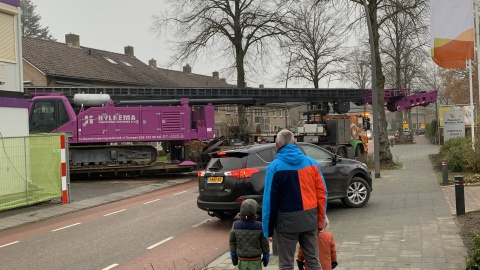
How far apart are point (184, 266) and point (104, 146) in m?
13.2

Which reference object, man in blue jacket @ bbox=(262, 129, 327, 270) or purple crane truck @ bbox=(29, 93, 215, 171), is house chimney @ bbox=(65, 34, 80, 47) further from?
man in blue jacket @ bbox=(262, 129, 327, 270)

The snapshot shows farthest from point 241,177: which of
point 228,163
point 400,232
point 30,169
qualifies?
point 30,169

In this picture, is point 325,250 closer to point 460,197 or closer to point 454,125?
point 460,197

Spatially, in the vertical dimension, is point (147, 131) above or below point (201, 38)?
below

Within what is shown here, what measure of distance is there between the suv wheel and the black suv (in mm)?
217

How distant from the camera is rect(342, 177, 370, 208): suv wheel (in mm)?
10578

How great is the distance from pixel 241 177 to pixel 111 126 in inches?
445

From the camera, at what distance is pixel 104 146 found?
19047 millimetres

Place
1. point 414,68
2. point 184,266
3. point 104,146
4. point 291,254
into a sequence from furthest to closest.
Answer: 1. point 414,68
2. point 104,146
3. point 184,266
4. point 291,254

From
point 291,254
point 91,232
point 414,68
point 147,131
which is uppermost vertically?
point 414,68

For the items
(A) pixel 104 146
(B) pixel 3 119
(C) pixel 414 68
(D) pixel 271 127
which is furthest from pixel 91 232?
(D) pixel 271 127

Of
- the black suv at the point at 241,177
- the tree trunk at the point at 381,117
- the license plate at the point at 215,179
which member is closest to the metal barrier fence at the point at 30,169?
the black suv at the point at 241,177

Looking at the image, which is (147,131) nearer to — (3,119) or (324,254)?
(3,119)

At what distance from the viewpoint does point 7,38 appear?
13.3 metres
